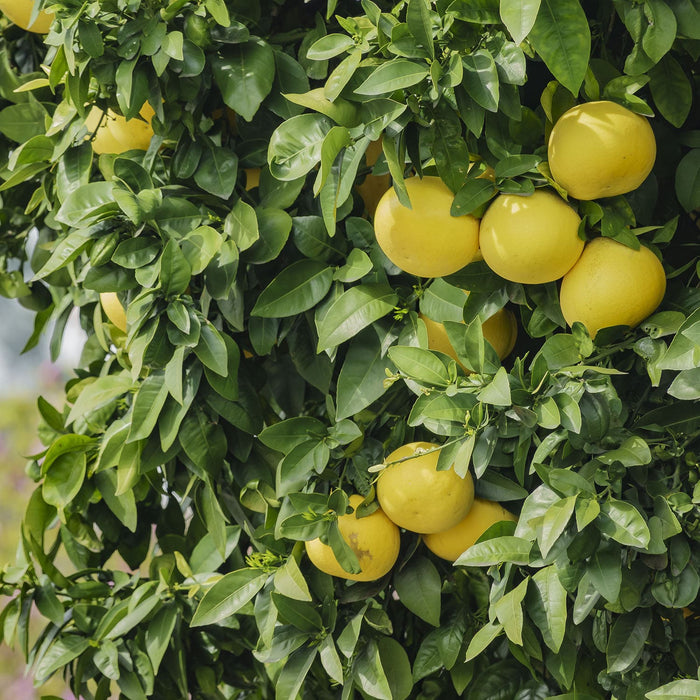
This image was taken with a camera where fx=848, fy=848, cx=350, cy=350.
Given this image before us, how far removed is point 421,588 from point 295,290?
1.00 feet

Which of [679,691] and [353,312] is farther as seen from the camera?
[353,312]

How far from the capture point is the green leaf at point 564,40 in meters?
0.57

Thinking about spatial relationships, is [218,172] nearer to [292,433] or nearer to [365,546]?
[292,433]

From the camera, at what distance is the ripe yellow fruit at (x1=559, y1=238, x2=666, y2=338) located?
0.63 m

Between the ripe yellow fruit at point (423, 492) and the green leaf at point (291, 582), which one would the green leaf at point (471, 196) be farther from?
the green leaf at point (291, 582)

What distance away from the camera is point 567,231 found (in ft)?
2.08

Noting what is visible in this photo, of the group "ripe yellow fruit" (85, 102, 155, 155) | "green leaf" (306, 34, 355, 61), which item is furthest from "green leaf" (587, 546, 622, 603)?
"ripe yellow fruit" (85, 102, 155, 155)

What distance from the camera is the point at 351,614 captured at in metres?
0.83

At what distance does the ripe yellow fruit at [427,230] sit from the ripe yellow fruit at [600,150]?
3.3 inches

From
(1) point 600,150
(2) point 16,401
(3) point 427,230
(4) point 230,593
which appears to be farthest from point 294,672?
(2) point 16,401

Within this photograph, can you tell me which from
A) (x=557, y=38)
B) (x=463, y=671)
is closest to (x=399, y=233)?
(x=557, y=38)

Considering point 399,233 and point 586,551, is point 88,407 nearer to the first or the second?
point 399,233

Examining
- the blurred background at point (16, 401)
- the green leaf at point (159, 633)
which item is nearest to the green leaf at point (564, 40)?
the green leaf at point (159, 633)

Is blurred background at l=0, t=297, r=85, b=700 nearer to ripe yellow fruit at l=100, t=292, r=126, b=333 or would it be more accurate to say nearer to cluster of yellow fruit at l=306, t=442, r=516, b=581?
ripe yellow fruit at l=100, t=292, r=126, b=333
